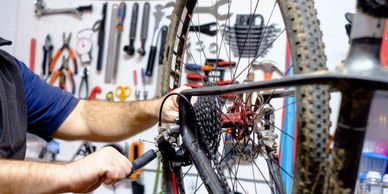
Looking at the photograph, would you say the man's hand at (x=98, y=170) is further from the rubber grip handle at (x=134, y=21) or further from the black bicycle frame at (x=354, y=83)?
the rubber grip handle at (x=134, y=21)

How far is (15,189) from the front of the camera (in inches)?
27.9

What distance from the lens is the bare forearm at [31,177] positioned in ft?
2.23

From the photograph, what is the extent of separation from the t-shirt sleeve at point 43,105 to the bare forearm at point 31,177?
15.5 inches

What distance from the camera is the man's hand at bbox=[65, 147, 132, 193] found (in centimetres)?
65

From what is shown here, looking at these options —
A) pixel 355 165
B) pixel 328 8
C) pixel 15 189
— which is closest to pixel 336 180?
pixel 355 165

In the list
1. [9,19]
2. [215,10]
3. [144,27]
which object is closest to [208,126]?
A: [215,10]

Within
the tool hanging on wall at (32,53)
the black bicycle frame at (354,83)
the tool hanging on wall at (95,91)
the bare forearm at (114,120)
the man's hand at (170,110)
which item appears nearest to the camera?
the black bicycle frame at (354,83)

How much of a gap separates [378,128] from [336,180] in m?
0.99

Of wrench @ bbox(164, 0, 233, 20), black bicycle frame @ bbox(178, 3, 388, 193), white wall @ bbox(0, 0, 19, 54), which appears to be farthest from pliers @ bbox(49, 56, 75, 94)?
black bicycle frame @ bbox(178, 3, 388, 193)

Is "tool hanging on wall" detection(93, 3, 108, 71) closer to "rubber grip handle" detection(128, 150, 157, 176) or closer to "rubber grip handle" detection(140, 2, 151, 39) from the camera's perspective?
"rubber grip handle" detection(140, 2, 151, 39)

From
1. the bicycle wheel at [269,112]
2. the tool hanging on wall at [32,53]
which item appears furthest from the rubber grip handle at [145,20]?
the tool hanging on wall at [32,53]

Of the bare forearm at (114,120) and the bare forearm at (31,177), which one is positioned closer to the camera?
the bare forearm at (31,177)

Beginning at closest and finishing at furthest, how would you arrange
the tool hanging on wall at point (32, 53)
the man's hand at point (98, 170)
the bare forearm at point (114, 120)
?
1. the man's hand at point (98, 170)
2. the bare forearm at point (114, 120)
3. the tool hanging on wall at point (32, 53)

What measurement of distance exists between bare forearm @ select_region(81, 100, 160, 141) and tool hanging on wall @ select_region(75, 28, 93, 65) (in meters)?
0.61
